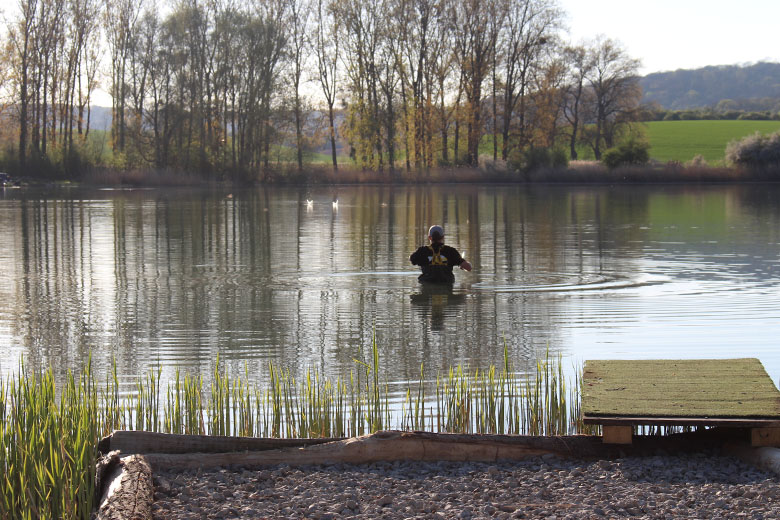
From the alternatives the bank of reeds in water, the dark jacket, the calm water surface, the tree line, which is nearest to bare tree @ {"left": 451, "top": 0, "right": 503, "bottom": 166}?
the tree line

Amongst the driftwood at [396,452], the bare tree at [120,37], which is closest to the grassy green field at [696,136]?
the bare tree at [120,37]

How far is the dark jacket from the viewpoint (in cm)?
1697

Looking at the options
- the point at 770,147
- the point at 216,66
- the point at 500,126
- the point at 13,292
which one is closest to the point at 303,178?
the point at 216,66

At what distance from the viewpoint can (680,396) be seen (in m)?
7.31

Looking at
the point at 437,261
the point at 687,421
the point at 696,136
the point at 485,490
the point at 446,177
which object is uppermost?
the point at 696,136

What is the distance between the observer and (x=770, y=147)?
60375 mm

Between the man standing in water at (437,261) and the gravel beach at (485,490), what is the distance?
10196 millimetres

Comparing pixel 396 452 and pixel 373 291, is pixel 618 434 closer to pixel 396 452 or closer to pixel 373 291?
pixel 396 452

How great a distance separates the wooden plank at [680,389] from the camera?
273 inches

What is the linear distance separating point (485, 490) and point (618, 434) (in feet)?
4.18

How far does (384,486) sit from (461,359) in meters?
4.86

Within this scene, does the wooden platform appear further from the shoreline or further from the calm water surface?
the shoreline

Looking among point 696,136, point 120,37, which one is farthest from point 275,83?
point 696,136

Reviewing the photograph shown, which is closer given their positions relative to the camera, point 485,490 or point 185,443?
point 485,490
